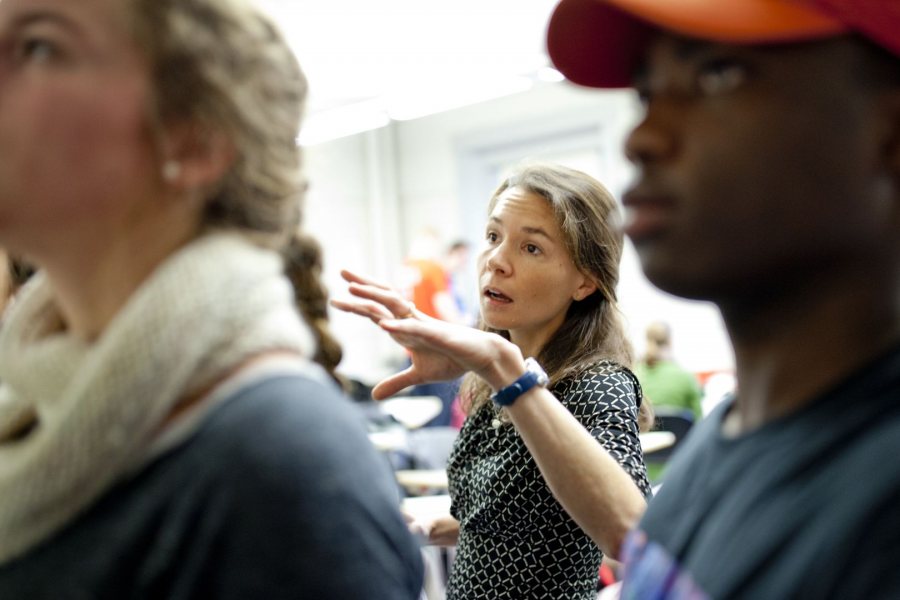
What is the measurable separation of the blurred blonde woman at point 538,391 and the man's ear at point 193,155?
0.57 m

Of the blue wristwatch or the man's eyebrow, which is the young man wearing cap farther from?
the blue wristwatch

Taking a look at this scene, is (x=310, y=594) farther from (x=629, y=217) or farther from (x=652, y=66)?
(x=652, y=66)

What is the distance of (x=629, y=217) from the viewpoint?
2.62 ft

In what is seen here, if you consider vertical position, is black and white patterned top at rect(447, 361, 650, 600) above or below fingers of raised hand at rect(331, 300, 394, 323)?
below

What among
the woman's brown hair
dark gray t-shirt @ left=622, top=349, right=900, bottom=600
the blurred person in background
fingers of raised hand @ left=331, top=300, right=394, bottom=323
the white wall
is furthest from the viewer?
the white wall

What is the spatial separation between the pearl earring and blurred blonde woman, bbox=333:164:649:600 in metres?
0.60

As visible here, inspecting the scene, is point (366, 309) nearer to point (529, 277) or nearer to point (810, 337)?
point (529, 277)

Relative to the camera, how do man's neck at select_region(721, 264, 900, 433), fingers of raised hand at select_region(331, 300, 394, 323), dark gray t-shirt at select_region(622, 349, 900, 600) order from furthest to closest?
fingers of raised hand at select_region(331, 300, 394, 323) < man's neck at select_region(721, 264, 900, 433) < dark gray t-shirt at select_region(622, 349, 900, 600)

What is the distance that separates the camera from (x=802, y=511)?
0.66m

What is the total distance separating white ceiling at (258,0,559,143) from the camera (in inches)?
277

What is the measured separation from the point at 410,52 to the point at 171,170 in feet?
23.6

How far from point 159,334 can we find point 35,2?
328mm

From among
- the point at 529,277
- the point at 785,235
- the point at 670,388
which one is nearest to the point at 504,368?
the point at 529,277

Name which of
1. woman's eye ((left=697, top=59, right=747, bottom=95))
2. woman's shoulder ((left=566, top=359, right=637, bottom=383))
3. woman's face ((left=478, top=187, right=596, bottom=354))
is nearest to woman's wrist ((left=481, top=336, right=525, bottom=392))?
woman's shoulder ((left=566, top=359, right=637, bottom=383))
